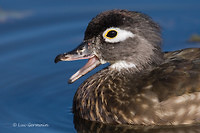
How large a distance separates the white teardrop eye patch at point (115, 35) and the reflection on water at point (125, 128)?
1.36 meters

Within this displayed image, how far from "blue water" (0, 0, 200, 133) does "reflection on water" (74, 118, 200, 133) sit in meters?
0.18

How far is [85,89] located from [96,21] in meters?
1.25

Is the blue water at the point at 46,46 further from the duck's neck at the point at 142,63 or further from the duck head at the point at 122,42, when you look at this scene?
the duck's neck at the point at 142,63

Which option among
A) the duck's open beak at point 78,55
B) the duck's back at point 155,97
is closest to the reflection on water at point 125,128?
the duck's back at point 155,97

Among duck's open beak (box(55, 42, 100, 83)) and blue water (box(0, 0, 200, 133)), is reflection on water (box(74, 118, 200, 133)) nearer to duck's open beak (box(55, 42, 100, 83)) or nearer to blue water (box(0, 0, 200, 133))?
blue water (box(0, 0, 200, 133))

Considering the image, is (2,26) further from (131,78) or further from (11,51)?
(131,78)

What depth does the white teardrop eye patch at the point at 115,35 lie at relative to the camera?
8.59m

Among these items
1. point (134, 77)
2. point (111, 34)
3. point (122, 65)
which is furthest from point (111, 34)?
point (134, 77)

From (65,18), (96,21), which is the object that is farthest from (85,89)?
(65,18)

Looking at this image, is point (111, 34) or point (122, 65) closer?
point (111, 34)

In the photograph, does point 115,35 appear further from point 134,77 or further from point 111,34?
point 134,77

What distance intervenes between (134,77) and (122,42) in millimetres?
594

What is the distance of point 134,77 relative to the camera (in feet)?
28.5

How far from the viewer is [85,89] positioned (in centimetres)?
912
